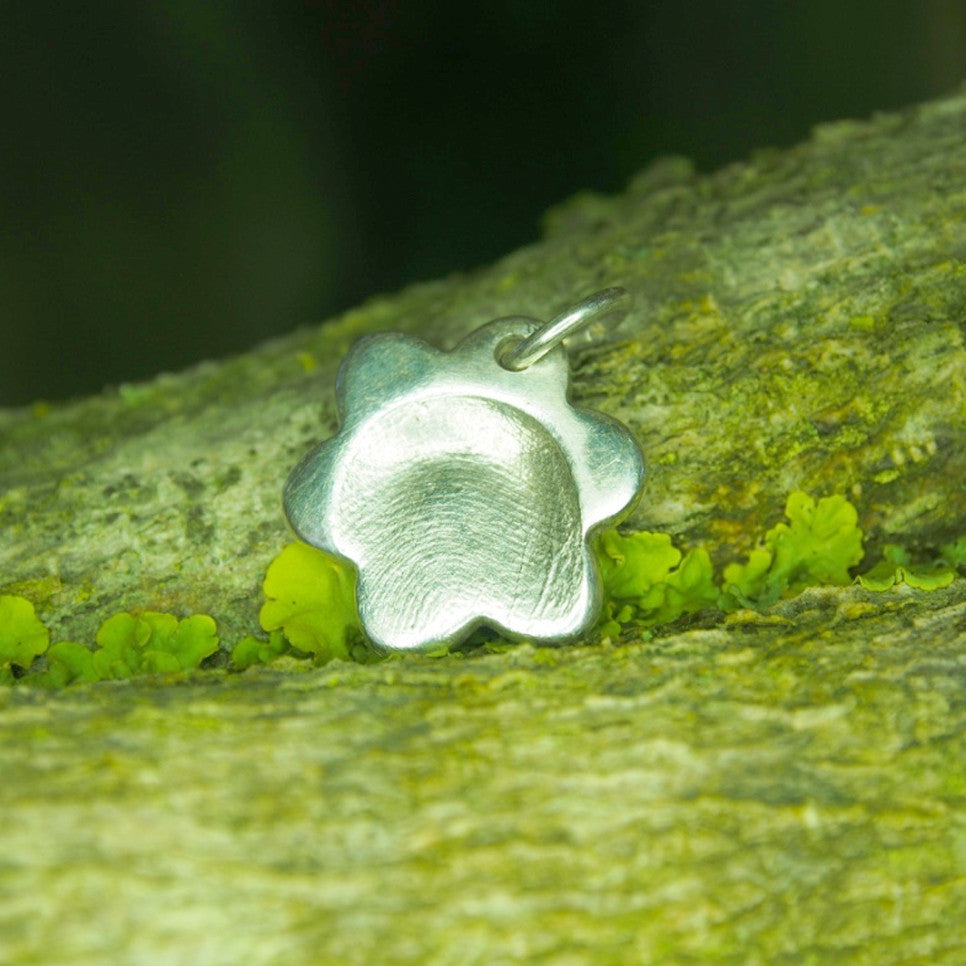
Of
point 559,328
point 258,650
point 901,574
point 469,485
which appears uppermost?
point 559,328

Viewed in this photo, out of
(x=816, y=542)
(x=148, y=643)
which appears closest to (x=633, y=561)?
(x=816, y=542)

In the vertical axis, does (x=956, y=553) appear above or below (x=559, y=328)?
below

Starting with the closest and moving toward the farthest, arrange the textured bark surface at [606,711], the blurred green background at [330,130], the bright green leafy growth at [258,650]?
the textured bark surface at [606,711], the bright green leafy growth at [258,650], the blurred green background at [330,130]

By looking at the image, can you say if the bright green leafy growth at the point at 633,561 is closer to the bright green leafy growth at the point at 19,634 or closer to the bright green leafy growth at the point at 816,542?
the bright green leafy growth at the point at 816,542

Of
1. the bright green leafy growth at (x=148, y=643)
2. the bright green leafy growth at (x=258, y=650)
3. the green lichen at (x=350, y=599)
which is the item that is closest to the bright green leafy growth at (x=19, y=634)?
the green lichen at (x=350, y=599)

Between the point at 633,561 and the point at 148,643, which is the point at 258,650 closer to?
the point at 148,643

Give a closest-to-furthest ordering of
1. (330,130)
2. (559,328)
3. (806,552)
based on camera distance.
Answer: (559,328) → (806,552) → (330,130)

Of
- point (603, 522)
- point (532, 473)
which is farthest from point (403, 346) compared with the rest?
point (603, 522)
